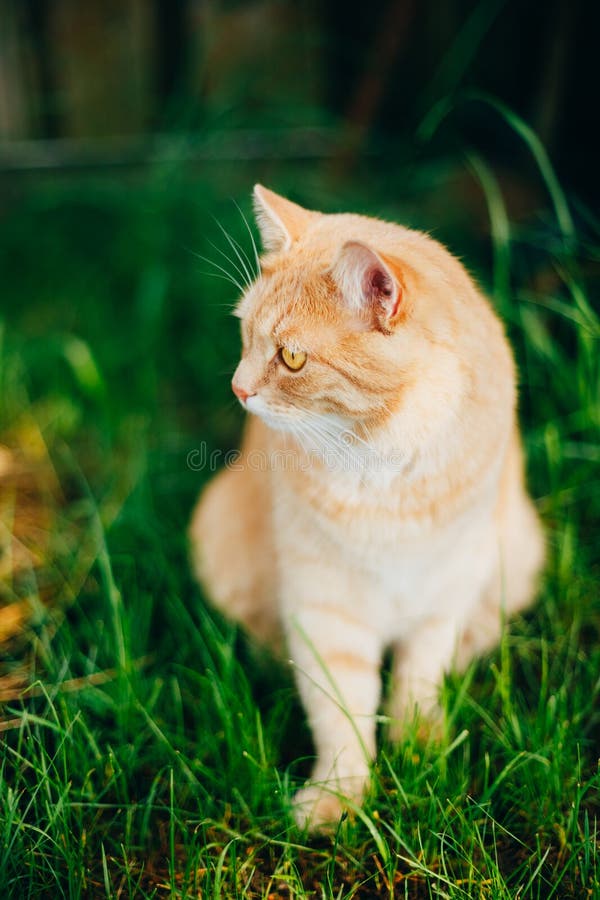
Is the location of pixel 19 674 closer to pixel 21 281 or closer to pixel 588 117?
pixel 21 281

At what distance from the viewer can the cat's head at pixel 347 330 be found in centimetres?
109

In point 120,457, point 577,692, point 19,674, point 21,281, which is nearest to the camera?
point 577,692

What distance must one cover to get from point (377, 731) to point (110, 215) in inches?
93.2

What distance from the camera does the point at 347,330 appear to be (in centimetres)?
113

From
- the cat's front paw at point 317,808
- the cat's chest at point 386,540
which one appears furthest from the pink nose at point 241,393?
the cat's front paw at point 317,808

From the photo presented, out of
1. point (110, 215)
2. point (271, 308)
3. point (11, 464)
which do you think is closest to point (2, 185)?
point (110, 215)

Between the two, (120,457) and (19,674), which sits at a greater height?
(120,457)

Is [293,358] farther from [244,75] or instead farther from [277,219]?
[244,75]

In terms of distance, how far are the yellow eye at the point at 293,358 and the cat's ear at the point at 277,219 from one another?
8.2 inches

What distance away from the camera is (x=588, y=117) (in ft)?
7.43

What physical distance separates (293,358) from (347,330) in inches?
4.1

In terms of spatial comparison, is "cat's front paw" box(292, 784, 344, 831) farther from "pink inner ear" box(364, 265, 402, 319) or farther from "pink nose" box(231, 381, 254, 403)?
"pink inner ear" box(364, 265, 402, 319)

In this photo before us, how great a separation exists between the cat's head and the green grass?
534mm

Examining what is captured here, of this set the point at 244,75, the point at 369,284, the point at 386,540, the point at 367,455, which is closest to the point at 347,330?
the point at 369,284
